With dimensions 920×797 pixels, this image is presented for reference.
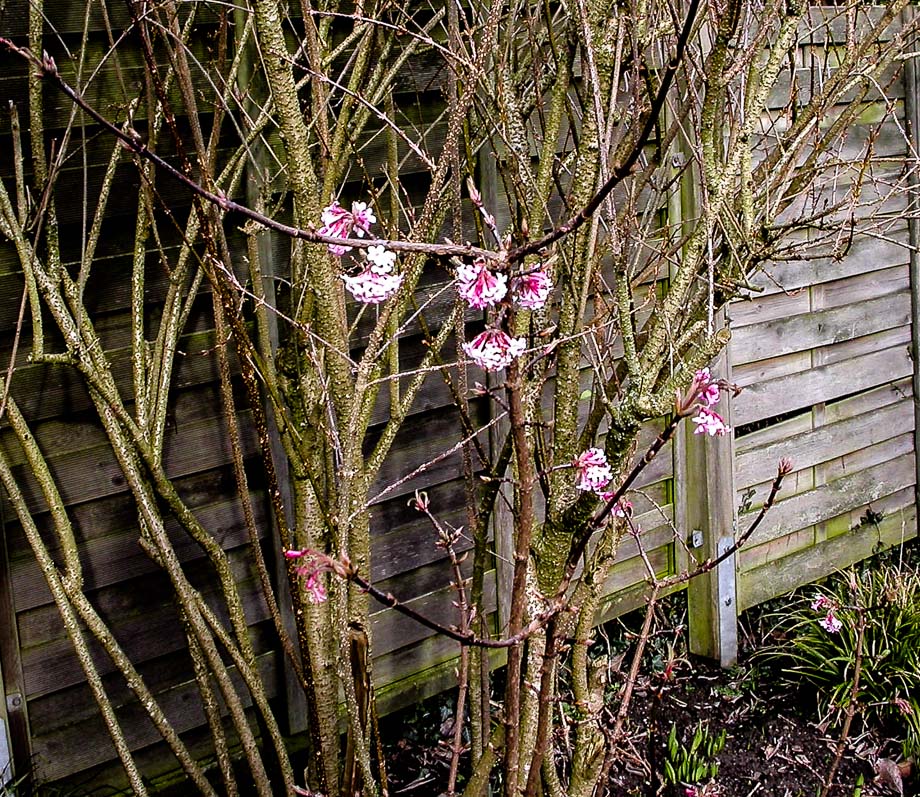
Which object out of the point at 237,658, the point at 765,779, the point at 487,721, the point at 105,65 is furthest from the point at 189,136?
the point at 765,779

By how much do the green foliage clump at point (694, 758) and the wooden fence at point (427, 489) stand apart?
48 cm

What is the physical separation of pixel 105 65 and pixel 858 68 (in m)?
1.75

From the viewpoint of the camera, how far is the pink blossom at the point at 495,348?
4.34 ft

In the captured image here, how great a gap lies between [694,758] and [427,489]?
116cm

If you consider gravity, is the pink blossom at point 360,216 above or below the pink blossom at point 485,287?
above

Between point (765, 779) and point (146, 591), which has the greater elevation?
point (146, 591)

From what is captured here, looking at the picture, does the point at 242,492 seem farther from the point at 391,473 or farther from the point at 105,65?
the point at 105,65

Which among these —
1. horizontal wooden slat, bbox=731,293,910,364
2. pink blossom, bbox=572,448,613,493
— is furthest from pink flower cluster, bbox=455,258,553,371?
horizontal wooden slat, bbox=731,293,910,364

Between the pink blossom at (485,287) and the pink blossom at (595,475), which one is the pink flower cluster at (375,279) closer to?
the pink blossom at (485,287)

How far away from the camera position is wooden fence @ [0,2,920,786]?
2373 mm

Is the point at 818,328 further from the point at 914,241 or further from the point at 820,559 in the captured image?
the point at 820,559

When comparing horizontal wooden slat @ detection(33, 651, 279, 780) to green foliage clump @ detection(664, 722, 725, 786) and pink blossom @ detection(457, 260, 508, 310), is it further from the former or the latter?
pink blossom @ detection(457, 260, 508, 310)

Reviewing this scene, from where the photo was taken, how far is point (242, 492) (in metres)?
2.34

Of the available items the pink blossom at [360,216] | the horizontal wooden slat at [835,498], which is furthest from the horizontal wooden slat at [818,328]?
the pink blossom at [360,216]
